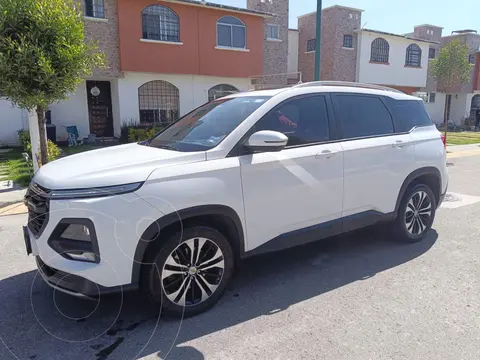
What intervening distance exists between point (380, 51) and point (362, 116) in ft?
81.8

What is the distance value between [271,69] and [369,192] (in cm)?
1762

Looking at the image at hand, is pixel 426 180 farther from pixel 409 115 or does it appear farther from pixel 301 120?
pixel 301 120

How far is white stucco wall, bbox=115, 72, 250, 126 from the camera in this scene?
16.5 metres

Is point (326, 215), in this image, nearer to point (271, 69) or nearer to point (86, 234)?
point (86, 234)

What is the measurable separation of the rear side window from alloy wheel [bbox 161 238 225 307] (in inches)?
112

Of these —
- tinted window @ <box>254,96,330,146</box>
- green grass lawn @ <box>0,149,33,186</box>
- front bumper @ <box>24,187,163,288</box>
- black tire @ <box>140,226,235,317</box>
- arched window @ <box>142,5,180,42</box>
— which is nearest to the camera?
front bumper @ <box>24,187,163,288</box>

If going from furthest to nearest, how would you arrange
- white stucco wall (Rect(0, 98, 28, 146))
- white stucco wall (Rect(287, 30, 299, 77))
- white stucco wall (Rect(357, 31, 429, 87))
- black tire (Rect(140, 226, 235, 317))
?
1. white stucco wall (Rect(287, 30, 299, 77))
2. white stucco wall (Rect(357, 31, 429, 87))
3. white stucco wall (Rect(0, 98, 28, 146))
4. black tire (Rect(140, 226, 235, 317))

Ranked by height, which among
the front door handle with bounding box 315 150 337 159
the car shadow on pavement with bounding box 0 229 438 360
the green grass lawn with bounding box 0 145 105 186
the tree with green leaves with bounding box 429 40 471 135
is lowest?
the car shadow on pavement with bounding box 0 229 438 360

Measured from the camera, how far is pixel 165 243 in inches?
118

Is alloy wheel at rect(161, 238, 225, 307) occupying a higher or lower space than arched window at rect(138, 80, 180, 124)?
lower

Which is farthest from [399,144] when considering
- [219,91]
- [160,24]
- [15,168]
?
[219,91]

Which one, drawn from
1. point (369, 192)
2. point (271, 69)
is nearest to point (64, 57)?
point (369, 192)

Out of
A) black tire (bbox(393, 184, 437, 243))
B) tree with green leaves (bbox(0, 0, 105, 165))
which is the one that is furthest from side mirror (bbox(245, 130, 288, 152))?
tree with green leaves (bbox(0, 0, 105, 165))

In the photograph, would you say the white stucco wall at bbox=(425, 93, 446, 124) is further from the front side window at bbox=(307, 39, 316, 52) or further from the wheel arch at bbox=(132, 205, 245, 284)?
the wheel arch at bbox=(132, 205, 245, 284)
